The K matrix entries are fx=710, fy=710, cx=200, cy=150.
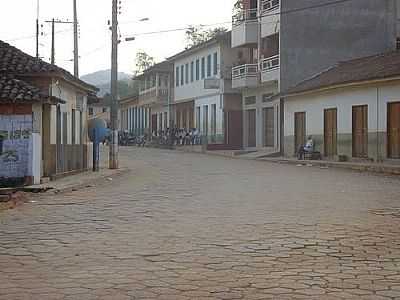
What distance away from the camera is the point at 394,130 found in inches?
1051

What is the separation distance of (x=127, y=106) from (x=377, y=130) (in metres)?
53.7

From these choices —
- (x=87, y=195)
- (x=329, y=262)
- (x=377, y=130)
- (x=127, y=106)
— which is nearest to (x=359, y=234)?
(x=329, y=262)

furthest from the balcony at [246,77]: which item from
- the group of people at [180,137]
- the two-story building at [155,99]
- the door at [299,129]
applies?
the two-story building at [155,99]

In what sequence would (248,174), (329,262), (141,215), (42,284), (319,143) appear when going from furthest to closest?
(319,143)
(248,174)
(141,215)
(329,262)
(42,284)

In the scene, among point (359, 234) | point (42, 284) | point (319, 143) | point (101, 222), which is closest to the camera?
point (42, 284)

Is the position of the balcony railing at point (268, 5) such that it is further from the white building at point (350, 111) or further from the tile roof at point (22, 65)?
the tile roof at point (22, 65)

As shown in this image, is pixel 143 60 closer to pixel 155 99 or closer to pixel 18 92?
pixel 155 99

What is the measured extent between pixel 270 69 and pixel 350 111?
8725 mm

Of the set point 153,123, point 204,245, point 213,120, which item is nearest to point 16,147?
point 204,245

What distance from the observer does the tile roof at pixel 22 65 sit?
1939 centimetres

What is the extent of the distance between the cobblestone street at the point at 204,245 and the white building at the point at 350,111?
10300 millimetres

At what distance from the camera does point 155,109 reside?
6662 centimetres

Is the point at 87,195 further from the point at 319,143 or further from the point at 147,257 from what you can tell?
the point at 319,143

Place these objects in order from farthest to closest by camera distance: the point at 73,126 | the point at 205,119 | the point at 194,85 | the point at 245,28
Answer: the point at 194,85 < the point at 205,119 < the point at 245,28 < the point at 73,126
